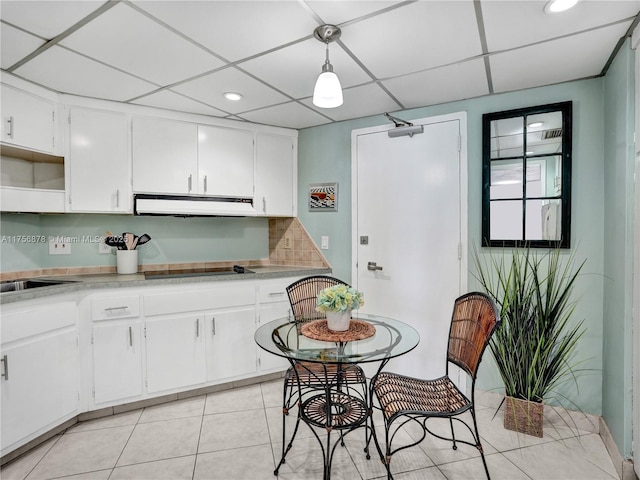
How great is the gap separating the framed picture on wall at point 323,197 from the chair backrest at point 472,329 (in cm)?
157

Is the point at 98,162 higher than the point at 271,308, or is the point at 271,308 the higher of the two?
the point at 98,162

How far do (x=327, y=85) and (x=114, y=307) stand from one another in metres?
2.06


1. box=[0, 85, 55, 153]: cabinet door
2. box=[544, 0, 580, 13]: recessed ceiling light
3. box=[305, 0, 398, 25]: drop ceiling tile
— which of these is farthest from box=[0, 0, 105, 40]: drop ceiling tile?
box=[544, 0, 580, 13]: recessed ceiling light

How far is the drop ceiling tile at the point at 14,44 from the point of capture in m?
1.76

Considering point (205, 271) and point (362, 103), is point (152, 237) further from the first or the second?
point (362, 103)

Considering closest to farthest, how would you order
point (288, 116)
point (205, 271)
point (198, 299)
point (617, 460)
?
point (617, 460) < point (198, 299) < point (288, 116) < point (205, 271)

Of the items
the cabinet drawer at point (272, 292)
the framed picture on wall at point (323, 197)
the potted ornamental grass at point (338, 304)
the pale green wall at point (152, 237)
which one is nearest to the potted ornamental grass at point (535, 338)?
the potted ornamental grass at point (338, 304)

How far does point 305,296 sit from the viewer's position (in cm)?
253

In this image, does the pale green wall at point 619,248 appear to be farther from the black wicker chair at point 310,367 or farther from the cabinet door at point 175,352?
the cabinet door at point 175,352

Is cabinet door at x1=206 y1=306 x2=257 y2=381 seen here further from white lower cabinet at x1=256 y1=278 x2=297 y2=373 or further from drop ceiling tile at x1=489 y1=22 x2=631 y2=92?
drop ceiling tile at x1=489 y1=22 x2=631 y2=92

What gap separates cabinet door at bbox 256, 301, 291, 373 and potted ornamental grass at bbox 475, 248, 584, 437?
166 centimetres

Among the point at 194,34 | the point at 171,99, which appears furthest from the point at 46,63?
the point at 194,34

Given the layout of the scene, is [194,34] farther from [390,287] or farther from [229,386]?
[229,386]

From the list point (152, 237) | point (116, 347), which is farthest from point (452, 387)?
point (152, 237)
